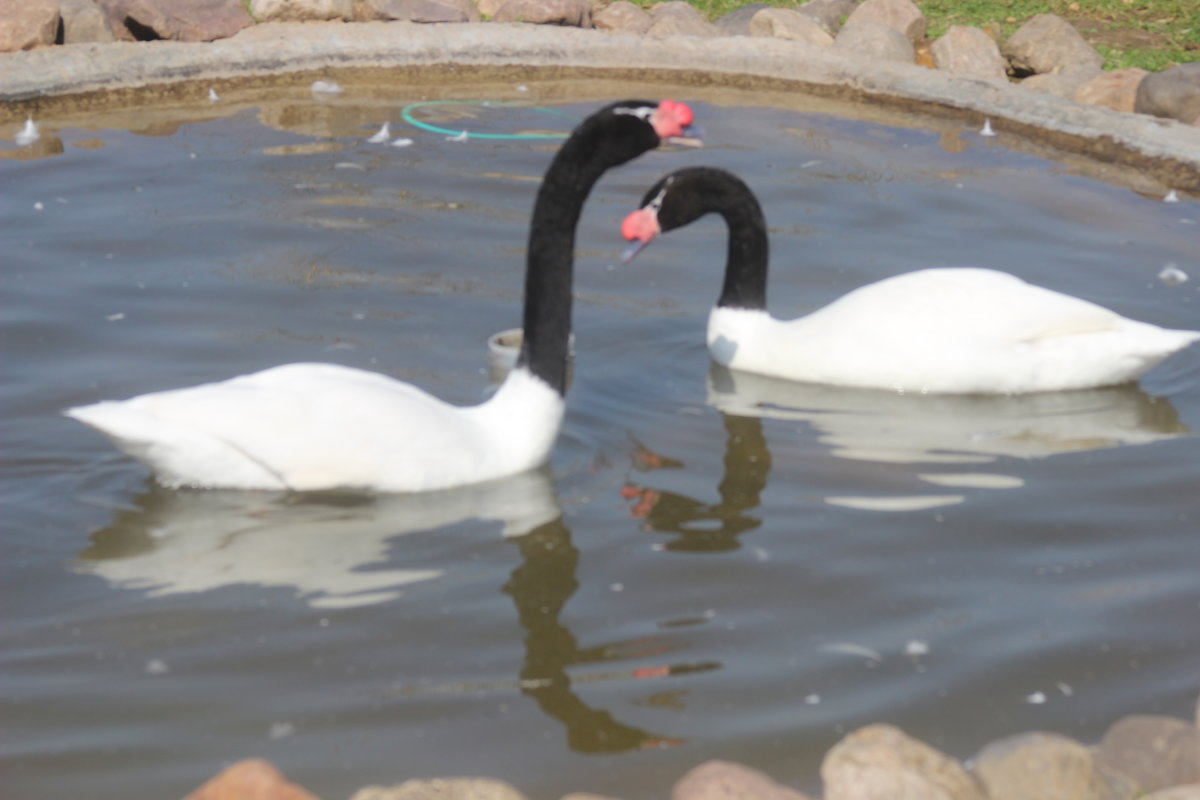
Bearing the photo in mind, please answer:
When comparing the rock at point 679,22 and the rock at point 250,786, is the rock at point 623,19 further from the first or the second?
the rock at point 250,786

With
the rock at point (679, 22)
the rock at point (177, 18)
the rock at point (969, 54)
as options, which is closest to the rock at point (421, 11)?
the rock at point (177, 18)

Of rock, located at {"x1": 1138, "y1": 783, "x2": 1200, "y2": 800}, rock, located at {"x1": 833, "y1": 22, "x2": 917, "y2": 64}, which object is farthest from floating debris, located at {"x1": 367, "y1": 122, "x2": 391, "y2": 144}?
rock, located at {"x1": 1138, "y1": 783, "x2": 1200, "y2": 800}

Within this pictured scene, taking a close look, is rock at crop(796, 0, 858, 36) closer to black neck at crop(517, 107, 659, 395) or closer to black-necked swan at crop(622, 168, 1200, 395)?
black-necked swan at crop(622, 168, 1200, 395)

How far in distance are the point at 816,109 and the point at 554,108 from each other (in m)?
1.82

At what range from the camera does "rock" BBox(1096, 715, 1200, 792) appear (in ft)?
12.3

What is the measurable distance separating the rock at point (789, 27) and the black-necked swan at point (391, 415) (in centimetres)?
743

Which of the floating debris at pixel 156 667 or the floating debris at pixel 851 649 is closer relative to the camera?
the floating debris at pixel 156 667

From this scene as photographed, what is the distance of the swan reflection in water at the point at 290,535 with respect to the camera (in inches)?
182

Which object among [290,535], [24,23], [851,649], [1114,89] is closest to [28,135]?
[24,23]

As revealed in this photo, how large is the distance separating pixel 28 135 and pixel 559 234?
5.56 m

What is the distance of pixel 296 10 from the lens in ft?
39.5

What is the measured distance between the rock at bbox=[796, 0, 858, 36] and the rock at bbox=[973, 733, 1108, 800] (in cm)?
993

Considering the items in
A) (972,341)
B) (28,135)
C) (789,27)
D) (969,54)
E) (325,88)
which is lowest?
(972,341)

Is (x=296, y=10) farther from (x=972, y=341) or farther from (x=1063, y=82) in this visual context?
(x=972, y=341)
